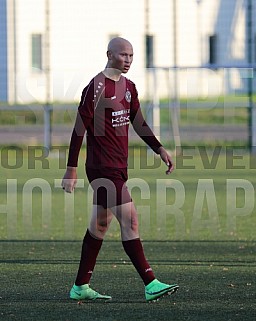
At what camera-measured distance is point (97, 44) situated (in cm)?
2422

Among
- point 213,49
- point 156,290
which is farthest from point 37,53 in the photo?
point 156,290

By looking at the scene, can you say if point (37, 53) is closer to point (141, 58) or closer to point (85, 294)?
point (141, 58)

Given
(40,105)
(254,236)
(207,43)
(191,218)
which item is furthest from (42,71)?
(254,236)

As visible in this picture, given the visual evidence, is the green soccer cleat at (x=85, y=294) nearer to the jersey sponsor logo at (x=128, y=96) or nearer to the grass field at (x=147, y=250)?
the grass field at (x=147, y=250)

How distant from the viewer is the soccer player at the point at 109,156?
20.1 feet

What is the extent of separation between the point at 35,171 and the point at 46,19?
5.61m

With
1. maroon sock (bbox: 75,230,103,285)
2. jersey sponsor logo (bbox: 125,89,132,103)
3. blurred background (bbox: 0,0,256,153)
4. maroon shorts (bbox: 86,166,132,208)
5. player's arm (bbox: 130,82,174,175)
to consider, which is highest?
blurred background (bbox: 0,0,256,153)

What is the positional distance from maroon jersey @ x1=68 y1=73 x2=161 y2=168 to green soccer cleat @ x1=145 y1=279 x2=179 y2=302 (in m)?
0.74

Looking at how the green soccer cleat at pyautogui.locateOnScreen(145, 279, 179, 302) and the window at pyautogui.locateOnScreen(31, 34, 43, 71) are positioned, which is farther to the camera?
the window at pyautogui.locateOnScreen(31, 34, 43, 71)

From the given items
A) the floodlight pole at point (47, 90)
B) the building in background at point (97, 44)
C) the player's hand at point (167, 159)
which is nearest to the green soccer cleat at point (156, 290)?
the player's hand at point (167, 159)

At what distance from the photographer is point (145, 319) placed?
222 inches

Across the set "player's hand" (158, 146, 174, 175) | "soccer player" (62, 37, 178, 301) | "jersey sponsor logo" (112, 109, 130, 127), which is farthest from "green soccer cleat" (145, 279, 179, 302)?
"jersey sponsor logo" (112, 109, 130, 127)

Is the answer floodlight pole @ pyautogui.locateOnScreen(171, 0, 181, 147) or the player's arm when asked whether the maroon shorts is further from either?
floodlight pole @ pyautogui.locateOnScreen(171, 0, 181, 147)

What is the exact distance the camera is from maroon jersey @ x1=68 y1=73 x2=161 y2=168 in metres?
6.11
